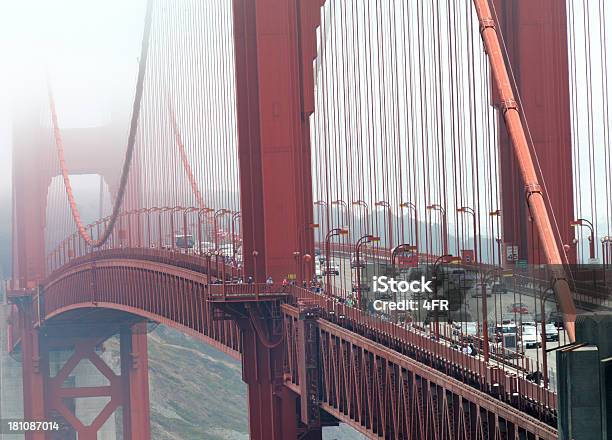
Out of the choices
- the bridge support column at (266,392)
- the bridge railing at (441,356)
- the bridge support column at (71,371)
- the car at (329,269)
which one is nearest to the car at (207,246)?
the car at (329,269)

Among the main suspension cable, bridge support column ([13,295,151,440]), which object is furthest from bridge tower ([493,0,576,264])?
bridge support column ([13,295,151,440])

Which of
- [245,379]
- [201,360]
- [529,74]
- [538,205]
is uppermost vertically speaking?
[529,74]

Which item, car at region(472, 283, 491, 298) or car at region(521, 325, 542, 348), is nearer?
car at region(521, 325, 542, 348)

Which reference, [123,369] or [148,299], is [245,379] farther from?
[123,369]

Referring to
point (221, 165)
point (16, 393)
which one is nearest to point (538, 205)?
point (221, 165)

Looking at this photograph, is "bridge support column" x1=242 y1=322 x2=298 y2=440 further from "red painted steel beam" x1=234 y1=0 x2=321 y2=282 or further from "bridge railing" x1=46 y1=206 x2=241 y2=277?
"bridge railing" x1=46 y1=206 x2=241 y2=277

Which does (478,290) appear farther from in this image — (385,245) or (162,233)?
(162,233)

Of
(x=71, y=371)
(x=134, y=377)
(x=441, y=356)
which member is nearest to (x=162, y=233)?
(x=134, y=377)

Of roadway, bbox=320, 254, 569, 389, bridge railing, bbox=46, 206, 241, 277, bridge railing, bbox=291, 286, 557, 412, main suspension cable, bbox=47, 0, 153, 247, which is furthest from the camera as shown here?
main suspension cable, bbox=47, 0, 153, 247
